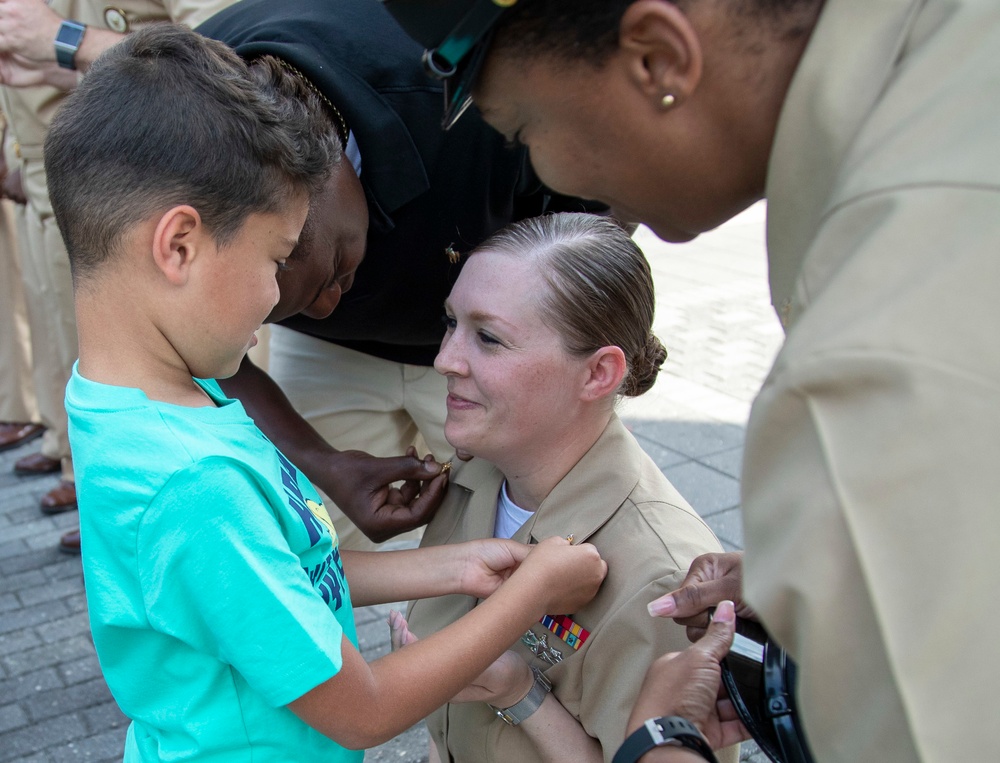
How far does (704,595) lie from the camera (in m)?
1.59

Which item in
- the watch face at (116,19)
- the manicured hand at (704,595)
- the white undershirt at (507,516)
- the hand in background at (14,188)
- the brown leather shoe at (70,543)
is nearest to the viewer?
the manicured hand at (704,595)

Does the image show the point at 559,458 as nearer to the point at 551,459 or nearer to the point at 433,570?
Answer: the point at 551,459

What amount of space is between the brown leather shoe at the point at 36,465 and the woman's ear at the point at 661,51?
477 centimetres

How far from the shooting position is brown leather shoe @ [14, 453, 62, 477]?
515cm

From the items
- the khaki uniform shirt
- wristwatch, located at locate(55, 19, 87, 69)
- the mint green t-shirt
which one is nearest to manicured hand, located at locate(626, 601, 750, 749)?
the mint green t-shirt

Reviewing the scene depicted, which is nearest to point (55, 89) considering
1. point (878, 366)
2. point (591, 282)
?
point (591, 282)

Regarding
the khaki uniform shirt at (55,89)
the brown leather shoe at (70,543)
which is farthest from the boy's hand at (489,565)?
the brown leather shoe at (70,543)

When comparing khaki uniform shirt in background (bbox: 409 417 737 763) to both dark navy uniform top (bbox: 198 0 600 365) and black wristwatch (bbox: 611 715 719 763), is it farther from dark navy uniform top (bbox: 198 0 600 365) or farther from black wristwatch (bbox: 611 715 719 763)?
dark navy uniform top (bbox: 198 0 600 365)

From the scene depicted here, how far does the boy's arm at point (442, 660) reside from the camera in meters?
1.49

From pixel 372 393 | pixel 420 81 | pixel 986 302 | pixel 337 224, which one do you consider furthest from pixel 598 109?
pixel 372 393

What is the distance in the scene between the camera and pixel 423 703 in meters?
1.58

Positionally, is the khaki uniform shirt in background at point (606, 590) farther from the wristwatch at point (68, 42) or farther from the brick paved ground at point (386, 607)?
the wristwatch at point (68, 42)

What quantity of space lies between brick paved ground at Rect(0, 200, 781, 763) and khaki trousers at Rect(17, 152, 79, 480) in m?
0.38

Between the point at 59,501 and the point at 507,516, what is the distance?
3.18m
